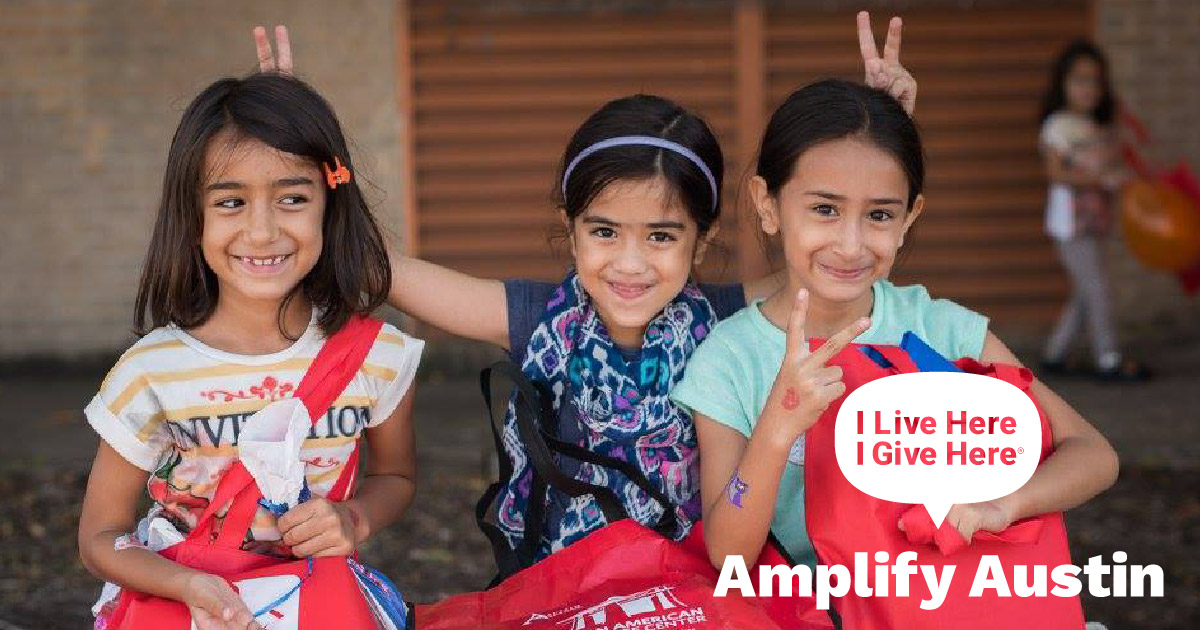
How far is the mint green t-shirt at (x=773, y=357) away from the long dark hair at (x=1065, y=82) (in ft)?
14.5

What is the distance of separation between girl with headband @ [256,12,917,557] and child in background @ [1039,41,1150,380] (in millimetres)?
4288

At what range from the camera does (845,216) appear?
2523mm

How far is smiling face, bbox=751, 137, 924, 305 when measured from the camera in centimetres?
252

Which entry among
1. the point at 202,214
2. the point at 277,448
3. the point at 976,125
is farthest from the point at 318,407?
the point at 976,125

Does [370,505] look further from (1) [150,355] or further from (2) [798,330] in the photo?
(2) [798,330]

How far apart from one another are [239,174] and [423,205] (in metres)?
5.05

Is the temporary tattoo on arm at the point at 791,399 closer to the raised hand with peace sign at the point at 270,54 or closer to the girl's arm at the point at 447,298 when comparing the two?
the girl's arm at the point at 447,298

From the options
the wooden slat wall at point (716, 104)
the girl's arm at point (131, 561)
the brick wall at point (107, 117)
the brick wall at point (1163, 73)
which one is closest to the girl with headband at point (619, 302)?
the girl's arm at point (131, 561)

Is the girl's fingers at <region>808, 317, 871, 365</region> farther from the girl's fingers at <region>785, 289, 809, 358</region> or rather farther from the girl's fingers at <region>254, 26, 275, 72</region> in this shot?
the girl's fingers at <region>254, 26, 275, 72</region>

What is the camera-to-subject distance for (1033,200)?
7379 mm

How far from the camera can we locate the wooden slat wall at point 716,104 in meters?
7.23

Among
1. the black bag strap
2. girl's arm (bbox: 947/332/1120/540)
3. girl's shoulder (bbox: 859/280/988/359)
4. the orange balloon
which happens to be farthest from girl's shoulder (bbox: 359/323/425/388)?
the orange balloon

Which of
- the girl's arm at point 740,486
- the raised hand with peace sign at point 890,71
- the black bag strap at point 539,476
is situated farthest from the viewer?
the raised hand with peace sign at point 890,71

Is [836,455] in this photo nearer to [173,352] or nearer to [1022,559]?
[1022,559]
